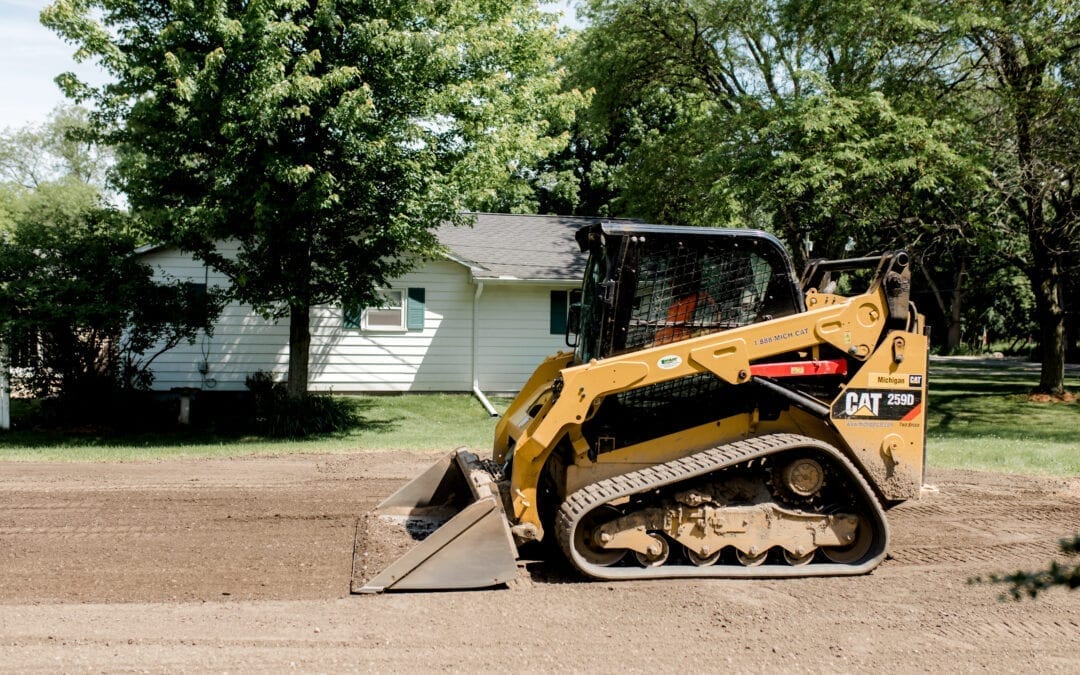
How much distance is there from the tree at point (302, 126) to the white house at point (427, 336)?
492 centimetres

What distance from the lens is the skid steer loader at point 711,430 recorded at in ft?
21.8

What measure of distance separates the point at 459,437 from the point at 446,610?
926cm

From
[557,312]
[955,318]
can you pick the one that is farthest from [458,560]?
[955,318]

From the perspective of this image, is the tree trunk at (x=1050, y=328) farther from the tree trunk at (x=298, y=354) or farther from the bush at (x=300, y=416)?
the tree trunk at (x=298, y=354)

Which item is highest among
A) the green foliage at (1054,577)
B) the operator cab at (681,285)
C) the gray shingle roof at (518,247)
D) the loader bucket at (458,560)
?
the gray shingle roof at (518,247)

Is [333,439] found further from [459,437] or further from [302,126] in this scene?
[302,126]

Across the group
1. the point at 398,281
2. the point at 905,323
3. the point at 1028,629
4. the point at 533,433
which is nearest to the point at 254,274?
the point at 398,281

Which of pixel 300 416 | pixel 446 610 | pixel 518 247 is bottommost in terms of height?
pixel 300 416

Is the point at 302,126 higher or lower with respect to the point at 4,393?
higher

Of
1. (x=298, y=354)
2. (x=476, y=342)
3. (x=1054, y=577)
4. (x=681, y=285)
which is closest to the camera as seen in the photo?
(x=1054, y=577)

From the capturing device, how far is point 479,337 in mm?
20953

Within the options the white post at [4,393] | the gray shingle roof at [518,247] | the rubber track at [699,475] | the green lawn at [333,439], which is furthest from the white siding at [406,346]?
the rubber track at [699,475]

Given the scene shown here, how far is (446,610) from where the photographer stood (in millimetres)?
5891

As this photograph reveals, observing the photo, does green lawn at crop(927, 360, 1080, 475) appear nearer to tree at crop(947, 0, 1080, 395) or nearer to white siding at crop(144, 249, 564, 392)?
tree at crop(947, 0, 1080, 395)
